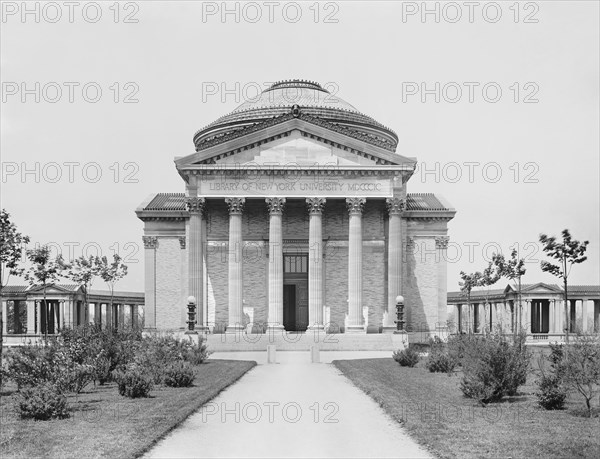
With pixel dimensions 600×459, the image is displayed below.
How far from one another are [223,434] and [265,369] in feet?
69.9

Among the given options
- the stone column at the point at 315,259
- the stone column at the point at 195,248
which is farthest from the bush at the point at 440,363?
the stone column at the point at 195,248

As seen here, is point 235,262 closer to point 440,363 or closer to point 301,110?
point 301,110

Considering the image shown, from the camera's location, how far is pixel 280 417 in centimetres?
2111

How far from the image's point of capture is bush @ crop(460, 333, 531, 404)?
23828 millimetres

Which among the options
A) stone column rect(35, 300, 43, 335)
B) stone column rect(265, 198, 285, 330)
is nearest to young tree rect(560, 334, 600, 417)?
stone column rect(265, 198, 285, 330)

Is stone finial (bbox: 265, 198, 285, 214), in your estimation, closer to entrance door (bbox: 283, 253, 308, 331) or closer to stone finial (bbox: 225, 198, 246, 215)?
stone finial (bbox: 225, 198, 246, 215)

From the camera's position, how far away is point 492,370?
24078 millimetres

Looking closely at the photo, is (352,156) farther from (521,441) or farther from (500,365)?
(521,441)

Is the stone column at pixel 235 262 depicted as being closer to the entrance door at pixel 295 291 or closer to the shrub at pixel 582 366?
the entrance door at pixel 295 291

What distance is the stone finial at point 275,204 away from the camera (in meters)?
59.3

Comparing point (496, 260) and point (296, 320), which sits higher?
point (496, 260)

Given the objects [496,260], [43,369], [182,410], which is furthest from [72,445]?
[496,260]

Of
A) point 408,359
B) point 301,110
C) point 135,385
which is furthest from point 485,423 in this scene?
point 301,110

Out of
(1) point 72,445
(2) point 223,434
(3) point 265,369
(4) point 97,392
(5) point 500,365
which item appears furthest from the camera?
(3) point 265,369
